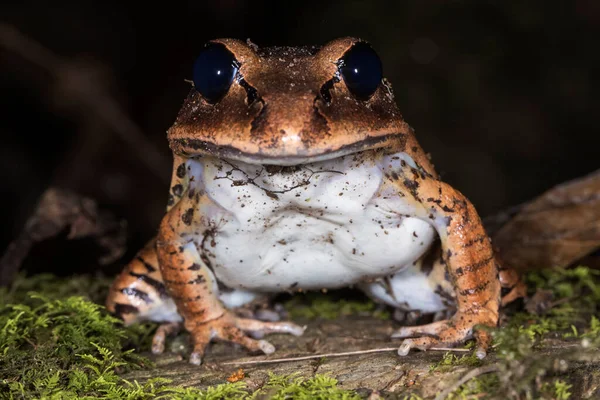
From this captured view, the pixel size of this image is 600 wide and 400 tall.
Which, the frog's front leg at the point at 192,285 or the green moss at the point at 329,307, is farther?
the green moss at the point at 329,307

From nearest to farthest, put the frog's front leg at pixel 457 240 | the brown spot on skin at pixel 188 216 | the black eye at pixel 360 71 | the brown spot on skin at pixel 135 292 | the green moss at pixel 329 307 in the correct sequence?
the black eye at pixel 360 71 → the frog's front leg at pixel 457 240 → the brown spot on skin at pixel 188 216 → the brown spot on skin at pixel 135 292 → the green moss at pixel 329 307

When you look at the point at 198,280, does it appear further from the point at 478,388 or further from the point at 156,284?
the point at 478,388

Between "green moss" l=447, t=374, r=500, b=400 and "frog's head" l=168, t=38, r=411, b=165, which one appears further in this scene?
"frog's head" l=168, t=38, r=411, b=165

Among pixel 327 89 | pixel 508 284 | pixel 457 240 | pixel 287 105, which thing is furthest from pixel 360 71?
pixel 508 284

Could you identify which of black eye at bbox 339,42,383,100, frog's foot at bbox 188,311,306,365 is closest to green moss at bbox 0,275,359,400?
frog's foot at bbox 188,311,306,365

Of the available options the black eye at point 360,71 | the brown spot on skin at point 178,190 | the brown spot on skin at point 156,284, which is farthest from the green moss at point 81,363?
the black eye at point 360,71

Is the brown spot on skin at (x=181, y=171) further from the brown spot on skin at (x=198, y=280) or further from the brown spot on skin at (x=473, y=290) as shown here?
the brown spot on skin at (x=473, y=290)

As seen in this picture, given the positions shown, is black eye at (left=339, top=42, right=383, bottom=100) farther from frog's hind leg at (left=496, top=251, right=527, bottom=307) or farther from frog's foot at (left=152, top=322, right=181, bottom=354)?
frog's foot at (left=152, top=322, right=181, bottom=354)
